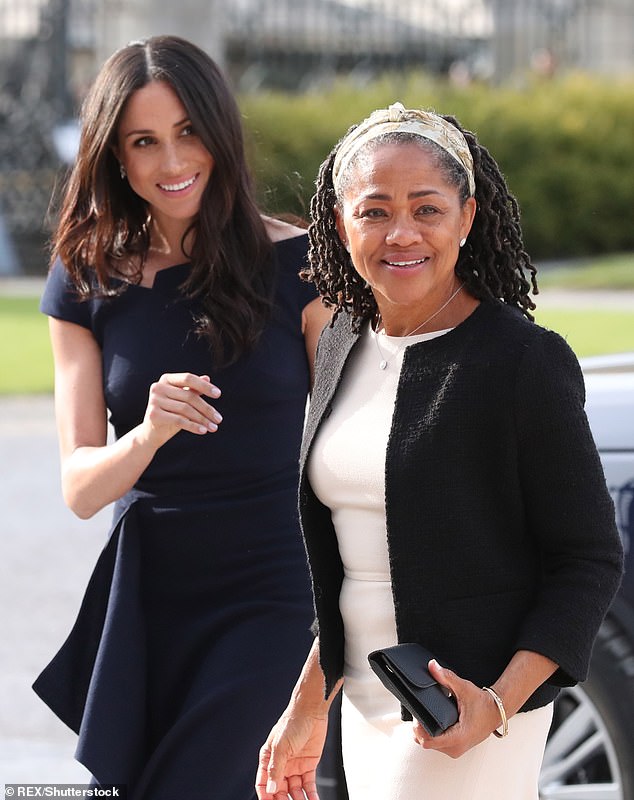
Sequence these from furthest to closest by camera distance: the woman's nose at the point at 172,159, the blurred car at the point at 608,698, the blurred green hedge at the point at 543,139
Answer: the blurred green hedge at the point at 543,139 < the blurred car at the point at 608,698 < the woman's nose at the point at 172,159

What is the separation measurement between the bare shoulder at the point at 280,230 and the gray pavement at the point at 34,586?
2.09m

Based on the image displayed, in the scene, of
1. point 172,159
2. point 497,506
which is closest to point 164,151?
point 172,159

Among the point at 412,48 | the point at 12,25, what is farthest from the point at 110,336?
the point at 412,48

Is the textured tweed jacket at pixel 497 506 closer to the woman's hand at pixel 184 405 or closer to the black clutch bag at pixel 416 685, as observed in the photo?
the black clutch bag at pixel 416 685

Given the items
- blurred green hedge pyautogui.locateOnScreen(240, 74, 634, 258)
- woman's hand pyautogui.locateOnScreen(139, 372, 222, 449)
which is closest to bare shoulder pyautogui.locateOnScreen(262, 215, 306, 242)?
woman's hand pyautogui.locateOnScreen(139, 372, 222, 449)

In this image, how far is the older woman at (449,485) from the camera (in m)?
2.09

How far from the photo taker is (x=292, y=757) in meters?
2.55

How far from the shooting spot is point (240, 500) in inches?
122

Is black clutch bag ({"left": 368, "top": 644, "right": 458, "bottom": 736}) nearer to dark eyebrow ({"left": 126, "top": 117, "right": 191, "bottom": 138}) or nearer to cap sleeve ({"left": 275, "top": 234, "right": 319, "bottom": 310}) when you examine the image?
cap sleeve ({"left": 275, "top": 234, "right": 319, "bottom": 310})

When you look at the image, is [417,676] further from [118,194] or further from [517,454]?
[118,194]

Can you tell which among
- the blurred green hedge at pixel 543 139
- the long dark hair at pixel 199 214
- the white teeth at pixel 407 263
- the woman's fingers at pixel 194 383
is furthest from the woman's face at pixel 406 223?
the blurred green hedge at pixel 543 139

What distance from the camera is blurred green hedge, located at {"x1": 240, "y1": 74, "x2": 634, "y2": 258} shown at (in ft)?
66.6

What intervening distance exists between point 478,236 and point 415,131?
204mm

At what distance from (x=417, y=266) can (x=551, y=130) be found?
1945cm
